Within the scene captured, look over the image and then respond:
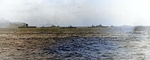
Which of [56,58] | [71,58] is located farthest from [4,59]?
[71,58]

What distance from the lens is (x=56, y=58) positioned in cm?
2705

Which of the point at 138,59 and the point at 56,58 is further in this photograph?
the point at 56,58

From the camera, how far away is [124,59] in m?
25.5

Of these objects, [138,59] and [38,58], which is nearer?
[138,59]

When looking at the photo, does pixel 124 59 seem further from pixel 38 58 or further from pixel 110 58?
pixel 38 58

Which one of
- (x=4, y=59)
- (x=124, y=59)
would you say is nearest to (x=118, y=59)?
(x=124, y=59)

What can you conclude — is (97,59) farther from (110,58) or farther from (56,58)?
(56,58)

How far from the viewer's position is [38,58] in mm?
27078

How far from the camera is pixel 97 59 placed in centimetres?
2602

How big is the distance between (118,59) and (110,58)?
113 cm

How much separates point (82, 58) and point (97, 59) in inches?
73.4

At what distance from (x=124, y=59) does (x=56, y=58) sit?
7.86 m

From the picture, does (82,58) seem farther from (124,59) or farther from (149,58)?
(149,58)

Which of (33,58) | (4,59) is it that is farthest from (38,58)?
(4,59)
